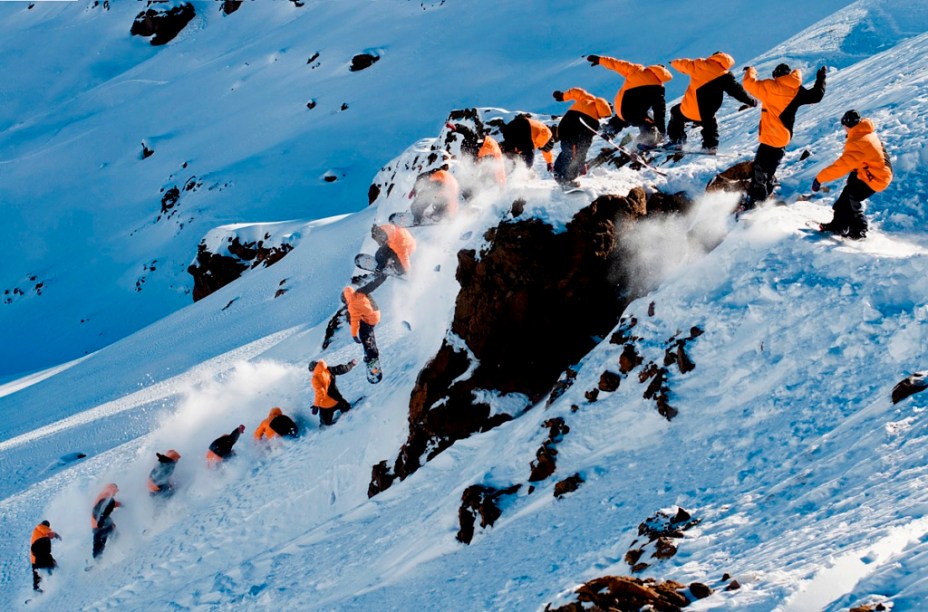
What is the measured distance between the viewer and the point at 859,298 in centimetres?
602

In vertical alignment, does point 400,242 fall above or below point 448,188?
below

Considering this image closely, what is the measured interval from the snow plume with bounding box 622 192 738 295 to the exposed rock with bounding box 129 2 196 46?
60652 mm

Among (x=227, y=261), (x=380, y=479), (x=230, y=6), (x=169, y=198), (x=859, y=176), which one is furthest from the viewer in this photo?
(x=230, y=6)

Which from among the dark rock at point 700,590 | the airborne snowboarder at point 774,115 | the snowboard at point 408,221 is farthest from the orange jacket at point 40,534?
the airborne snowboarder at point 774,115

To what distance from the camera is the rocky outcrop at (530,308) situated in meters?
8.56

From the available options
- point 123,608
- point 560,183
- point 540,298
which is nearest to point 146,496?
point 123,608

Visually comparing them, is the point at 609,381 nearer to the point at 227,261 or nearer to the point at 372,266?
the point at 372,266

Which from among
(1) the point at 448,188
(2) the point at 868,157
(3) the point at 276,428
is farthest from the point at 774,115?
(3) the point at 276,428

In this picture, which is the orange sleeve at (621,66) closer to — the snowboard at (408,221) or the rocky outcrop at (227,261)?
the snowboard at (408,221)

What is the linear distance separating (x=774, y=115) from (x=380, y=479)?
642cm

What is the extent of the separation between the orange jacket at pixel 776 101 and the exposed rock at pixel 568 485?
4.32 meters

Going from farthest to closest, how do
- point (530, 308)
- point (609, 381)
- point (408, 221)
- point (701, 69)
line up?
point (408, 221)
point (701, 69)
point (530, 308)
point (609, 381)

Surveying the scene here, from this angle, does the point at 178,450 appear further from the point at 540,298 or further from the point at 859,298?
the point at 859,298

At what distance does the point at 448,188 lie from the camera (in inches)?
491
